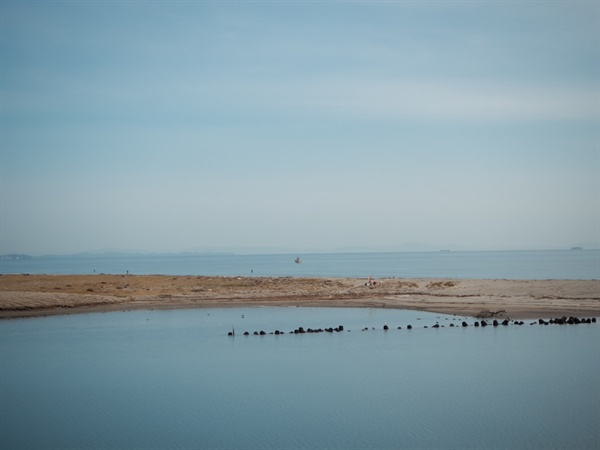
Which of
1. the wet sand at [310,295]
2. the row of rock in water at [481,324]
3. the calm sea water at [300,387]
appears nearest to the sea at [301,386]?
the calm sea water at [300,387]

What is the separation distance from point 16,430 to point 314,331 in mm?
20973

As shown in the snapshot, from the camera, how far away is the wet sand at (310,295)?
158 ft

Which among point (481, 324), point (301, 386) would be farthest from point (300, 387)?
point (481, 324)

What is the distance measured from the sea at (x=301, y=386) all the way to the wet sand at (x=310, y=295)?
582 centimetres

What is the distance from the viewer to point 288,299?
57938 millimetres

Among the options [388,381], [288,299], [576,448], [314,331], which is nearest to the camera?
[576,448]

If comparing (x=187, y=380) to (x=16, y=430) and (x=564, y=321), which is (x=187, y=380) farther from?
(x=564, y=321)

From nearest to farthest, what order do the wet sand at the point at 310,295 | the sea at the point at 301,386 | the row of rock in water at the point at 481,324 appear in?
the sea at the point at 301,386 < the row of rock in water at the point at 481,324 < the wet sand at the point at 310,295

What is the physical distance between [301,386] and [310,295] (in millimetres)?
34090

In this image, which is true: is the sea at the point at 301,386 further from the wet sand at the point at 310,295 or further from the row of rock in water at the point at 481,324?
the wet sand at the point at 310,295

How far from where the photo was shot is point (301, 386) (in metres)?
26.3

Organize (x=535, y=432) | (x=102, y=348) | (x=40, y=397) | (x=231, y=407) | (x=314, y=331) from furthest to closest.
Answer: (x=314, y=331), (x=102, y=348), (x=40, y=397), (x=231, y=407), (x=535, y=432)

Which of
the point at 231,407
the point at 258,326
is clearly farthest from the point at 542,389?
the point at 258,326

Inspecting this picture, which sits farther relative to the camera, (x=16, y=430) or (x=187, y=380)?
(x=187, y=380)
